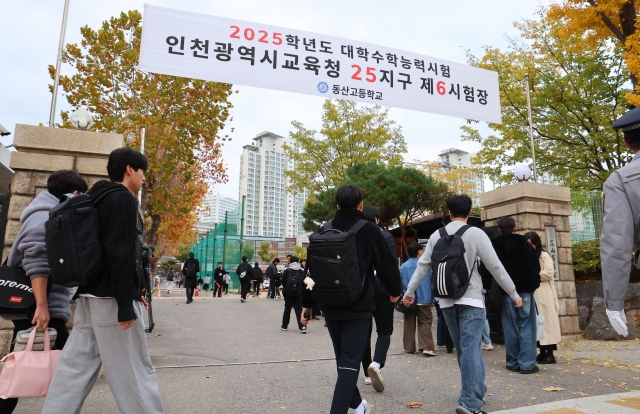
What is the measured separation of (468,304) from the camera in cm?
377

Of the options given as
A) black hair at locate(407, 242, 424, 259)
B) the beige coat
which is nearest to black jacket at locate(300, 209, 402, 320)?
the beige coat

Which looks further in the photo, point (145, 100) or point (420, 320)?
point (145, 100)

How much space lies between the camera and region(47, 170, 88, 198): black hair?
329cm

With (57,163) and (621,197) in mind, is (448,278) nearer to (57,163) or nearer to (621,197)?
(621,197)

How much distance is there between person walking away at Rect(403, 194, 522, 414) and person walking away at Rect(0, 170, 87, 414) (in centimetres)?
268

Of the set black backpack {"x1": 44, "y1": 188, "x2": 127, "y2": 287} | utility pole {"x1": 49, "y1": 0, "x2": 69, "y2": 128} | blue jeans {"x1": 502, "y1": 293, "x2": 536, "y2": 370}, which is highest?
utility pole {"x1": 49, "y1": 0, "x2": 69, "y2": 128}

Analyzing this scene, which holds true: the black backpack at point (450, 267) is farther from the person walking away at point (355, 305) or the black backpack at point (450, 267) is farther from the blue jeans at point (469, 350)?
the person walking away at point (355, 305)

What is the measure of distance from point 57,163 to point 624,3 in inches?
468

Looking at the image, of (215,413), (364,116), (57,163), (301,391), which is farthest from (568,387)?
(364,116)

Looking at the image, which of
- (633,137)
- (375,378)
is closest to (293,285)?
(375,378)

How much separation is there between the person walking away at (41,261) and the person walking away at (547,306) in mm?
5319

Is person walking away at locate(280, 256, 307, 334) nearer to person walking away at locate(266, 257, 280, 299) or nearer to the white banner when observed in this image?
the white banner

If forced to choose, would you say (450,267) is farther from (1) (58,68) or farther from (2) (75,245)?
(1) (58,68)

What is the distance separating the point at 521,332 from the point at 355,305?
334 centimetres
